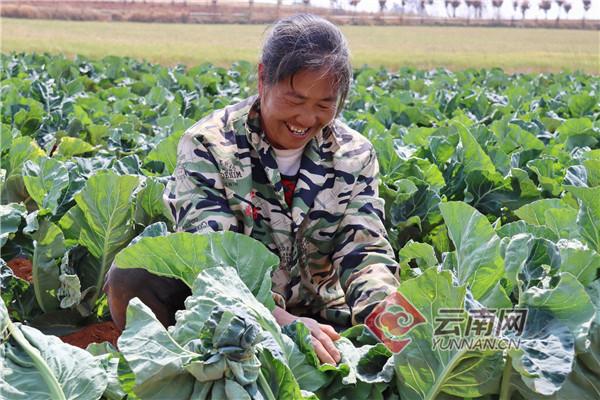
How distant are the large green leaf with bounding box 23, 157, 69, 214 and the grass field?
2010 cm

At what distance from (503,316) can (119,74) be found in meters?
10.8

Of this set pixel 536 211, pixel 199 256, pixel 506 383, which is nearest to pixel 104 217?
pixel 199 256

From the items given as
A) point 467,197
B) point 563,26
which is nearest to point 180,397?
point 467,197

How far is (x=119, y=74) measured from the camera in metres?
12.2

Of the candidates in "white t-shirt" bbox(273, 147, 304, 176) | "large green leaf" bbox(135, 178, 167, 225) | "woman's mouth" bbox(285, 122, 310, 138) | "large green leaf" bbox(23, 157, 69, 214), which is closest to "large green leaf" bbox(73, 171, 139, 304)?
"large green leaf" bbox(135, 178, 167, 225)

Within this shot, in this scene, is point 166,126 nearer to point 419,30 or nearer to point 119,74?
point 119,74

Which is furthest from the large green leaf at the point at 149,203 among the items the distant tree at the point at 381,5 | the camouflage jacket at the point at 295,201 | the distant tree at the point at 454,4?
the distant tree at the point at 454,4

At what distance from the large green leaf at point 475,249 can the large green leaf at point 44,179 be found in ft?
6.12

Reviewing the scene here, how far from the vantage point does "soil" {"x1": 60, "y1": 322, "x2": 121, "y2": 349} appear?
138 inches

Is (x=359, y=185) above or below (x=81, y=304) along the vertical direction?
above

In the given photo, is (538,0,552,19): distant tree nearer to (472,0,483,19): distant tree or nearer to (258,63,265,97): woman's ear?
(472,0,483,19): distant tree

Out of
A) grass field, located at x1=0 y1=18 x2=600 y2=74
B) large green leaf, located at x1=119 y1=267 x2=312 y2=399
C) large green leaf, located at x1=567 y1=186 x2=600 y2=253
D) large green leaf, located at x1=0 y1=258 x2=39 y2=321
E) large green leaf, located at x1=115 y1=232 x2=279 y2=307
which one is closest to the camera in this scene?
large green leaf, located at x1=119 y1=267 x2=312 y2=399

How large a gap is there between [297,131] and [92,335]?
136 cm

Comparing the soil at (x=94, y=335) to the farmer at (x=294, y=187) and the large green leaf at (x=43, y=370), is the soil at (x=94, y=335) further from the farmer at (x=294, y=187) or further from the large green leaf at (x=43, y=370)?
the large green leaf at (x=43, y=370)
